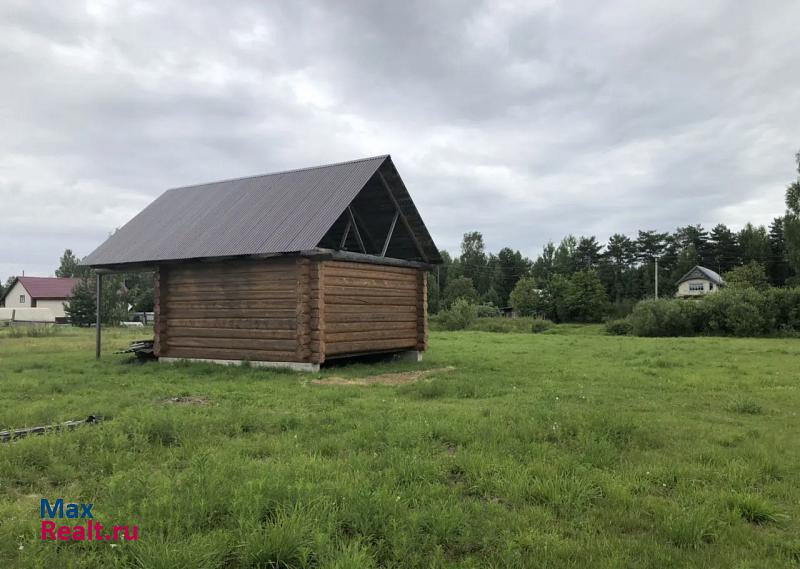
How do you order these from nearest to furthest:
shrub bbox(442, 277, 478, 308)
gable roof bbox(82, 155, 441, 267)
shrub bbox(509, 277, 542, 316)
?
gable roof bbox(82, 155, 441, 267), shrub bbox(509, 277, 542, 316), shrub bbox(442, 277, 478, 308)

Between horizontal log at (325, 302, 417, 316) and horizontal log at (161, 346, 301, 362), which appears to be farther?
horizontal log at (325, 302, 417, 316)

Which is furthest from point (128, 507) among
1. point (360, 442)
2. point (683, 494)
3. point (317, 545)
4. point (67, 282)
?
point (67, 282)

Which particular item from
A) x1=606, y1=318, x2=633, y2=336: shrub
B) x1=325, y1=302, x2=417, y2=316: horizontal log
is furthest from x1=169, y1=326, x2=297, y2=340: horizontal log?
x1=606, y1=318, x2=633, y2=336: shrub

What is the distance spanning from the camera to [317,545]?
3.66m

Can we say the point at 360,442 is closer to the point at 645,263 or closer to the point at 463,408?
the point at 463,408

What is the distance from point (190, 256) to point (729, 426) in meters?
14.2

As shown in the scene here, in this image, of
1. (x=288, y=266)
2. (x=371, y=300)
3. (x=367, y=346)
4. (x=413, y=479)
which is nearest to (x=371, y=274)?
(x=371, y=300)

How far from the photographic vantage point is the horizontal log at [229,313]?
603 inches

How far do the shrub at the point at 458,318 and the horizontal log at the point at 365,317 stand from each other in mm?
26917

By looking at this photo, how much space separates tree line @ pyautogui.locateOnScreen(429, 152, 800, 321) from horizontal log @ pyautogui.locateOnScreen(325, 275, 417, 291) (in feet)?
152

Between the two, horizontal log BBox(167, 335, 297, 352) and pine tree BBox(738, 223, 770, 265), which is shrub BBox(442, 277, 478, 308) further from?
horizontal log BBox(167, 335, 297, 352)

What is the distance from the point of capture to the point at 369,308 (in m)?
17.1

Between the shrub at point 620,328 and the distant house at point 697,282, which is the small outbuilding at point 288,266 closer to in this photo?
the shrub at point 620,328

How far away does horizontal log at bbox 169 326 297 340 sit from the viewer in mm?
15261
